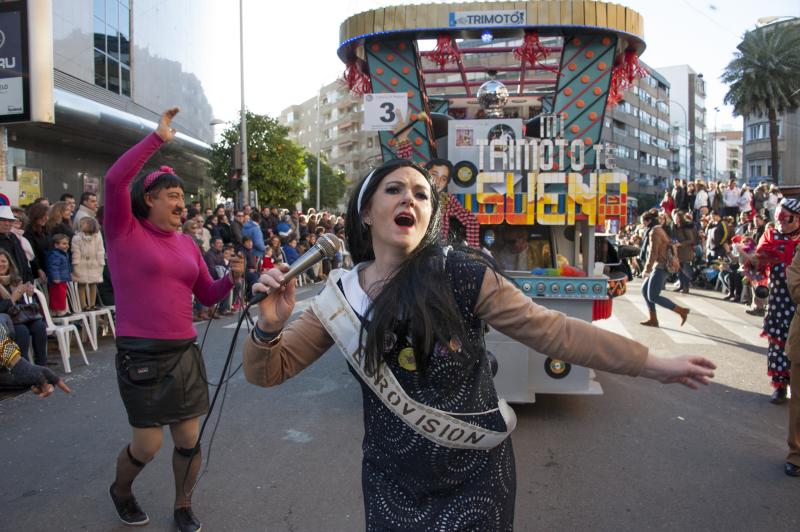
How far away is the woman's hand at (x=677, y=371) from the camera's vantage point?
1828mm

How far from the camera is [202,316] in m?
11.4

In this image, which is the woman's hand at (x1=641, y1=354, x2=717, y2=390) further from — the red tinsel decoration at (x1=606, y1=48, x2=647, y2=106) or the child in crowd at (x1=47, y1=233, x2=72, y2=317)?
the child in crowd at (x1=47, y1=233, x2=72, y2=317)

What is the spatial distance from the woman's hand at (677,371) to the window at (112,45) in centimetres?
1985

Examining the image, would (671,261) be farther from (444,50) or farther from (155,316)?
(155,316)

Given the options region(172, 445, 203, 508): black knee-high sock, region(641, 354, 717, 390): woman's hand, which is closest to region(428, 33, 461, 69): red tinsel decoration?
region(172, 445, 203, 508): black knee-high sock

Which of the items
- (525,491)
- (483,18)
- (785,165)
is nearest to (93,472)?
(525,491)

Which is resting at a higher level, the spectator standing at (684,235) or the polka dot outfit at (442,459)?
the spectator standing at (684,235)

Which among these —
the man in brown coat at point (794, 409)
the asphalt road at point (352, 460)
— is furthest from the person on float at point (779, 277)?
the man in brown coat at point (794, 409)

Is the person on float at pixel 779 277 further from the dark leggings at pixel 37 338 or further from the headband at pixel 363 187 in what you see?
the dark leggings at pixel 37 338

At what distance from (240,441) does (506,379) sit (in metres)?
2.20

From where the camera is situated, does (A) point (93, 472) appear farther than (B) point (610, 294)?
No

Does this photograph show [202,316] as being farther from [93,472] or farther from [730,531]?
[730,531]

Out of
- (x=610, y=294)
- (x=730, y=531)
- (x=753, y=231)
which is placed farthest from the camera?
(x=753, y=231)

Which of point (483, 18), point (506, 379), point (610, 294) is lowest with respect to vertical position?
point (506, 379)
